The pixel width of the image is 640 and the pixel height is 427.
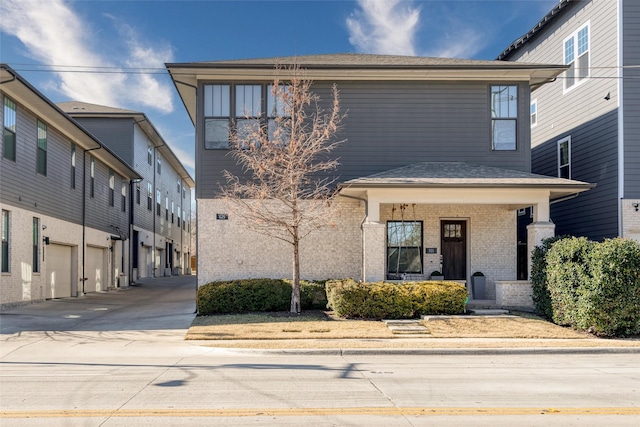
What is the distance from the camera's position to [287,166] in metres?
14.4

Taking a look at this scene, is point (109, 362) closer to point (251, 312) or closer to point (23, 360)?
point (23, 360)

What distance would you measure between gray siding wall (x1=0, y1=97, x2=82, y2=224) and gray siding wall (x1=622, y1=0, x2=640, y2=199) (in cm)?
1978

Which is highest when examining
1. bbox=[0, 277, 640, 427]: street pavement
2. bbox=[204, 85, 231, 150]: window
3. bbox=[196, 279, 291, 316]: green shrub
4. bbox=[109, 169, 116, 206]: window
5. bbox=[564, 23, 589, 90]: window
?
bbox=[564, 23, 589, 90]: window

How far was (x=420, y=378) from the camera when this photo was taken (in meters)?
8.22

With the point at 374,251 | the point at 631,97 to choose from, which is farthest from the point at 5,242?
the point at 631,97

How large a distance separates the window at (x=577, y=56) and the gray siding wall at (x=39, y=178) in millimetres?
19323

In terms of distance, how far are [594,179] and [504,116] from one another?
4183mm

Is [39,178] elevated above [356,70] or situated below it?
below

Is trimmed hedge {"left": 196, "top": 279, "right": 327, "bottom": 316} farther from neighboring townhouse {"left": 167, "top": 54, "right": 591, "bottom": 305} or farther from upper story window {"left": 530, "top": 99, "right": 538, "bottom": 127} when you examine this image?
upper story window {"left": 530, "top": 99, "right": 538, "bottom": 127}

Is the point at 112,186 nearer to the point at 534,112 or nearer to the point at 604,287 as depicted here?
the point at 534,112

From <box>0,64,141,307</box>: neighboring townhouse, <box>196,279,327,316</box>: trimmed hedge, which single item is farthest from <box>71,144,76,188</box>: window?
<box>196,279,327,316</box>: trimmed hedge

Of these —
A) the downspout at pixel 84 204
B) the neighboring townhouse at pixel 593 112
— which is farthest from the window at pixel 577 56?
the downspout at pixel 84 204

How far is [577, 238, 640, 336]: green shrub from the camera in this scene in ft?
39.2

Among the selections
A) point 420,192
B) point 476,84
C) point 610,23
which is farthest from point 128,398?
point 610,23
